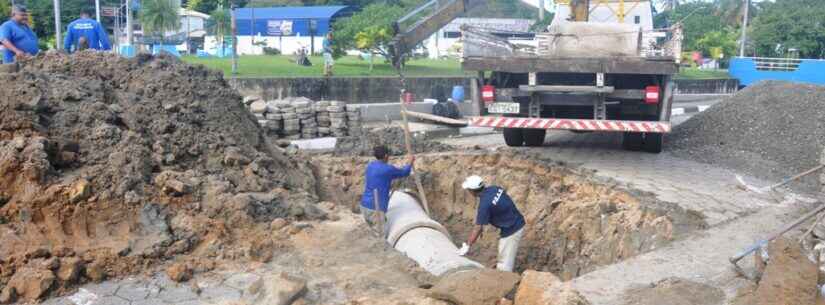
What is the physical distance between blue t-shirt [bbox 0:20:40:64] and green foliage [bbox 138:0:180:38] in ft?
82.9

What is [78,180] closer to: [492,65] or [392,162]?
[392,162]

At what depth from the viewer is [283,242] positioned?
614 centimetres

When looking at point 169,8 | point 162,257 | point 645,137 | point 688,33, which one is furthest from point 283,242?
point 688,33

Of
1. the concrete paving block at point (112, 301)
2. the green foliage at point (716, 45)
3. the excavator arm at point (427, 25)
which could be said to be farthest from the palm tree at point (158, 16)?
the concrete paving block at point (112, 301)

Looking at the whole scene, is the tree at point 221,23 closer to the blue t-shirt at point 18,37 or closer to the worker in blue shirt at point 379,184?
Result: the blue t-shirt at point 18,37

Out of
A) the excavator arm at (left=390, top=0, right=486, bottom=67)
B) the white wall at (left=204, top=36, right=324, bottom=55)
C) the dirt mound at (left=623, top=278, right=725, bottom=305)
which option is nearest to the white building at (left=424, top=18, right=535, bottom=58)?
the white wall at (left=204, top=36, right=324, bottom=55)

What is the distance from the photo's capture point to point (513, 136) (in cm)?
1154

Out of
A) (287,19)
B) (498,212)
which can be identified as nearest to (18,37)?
(498,212)

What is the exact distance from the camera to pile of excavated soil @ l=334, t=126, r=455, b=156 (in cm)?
1075

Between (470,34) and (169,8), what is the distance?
1044 inches

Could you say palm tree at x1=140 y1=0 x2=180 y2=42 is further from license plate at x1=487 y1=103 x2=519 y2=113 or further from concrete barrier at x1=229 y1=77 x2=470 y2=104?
license plate at x1=487 y1=103 x2=519 y2=113

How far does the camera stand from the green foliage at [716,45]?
112ft

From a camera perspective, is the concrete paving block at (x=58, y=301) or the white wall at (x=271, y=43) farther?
the white wall at (x=271, y=43)

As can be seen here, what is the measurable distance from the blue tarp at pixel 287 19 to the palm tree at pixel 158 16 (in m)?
6.34
